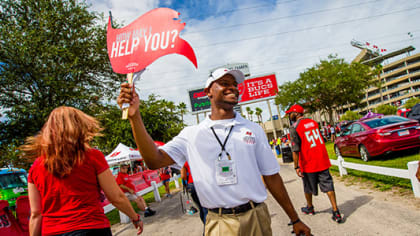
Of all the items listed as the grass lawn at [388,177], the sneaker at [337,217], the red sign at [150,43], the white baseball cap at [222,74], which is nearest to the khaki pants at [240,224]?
the white baseball cap at [222,74]

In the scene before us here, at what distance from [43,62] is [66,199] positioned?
27.3ft

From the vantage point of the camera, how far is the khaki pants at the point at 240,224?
195 centimetres

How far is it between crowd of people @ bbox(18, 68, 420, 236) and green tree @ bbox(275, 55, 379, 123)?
2546cm

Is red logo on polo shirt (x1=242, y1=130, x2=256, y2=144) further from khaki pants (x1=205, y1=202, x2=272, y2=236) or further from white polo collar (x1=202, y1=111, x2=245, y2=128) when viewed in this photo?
khaki pants (x1=205, y1=202, x2=272, y2=236)

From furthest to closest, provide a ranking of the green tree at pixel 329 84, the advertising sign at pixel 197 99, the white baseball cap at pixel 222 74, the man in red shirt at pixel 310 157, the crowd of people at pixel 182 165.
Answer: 1. the advertising sign at pixel 197 99
2. the green tree at pixel 329 84
3. the man in red shirt at pixel 310 157
4. the white baseball cap at pixel 222 74
5. the crowd of people at pixel 182 165

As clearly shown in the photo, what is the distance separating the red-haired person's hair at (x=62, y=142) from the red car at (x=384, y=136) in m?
9.10

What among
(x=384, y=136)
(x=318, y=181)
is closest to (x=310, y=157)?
(x=318, y=181)

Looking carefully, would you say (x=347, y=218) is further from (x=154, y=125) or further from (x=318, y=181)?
(x=154, y=125)

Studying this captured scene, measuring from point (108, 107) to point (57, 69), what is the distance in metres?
2.58

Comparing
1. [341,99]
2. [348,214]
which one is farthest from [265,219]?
[341,99]

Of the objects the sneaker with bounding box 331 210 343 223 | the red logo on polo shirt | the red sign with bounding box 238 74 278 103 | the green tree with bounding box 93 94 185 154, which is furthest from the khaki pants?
the red sign with bounding box 238 74 278 103

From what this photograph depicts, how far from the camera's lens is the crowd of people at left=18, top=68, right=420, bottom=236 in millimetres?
1996

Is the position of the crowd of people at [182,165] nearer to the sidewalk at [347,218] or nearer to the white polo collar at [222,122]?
the white polo collar at [222,122]

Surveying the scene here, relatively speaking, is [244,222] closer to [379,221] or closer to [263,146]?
[263,146]
